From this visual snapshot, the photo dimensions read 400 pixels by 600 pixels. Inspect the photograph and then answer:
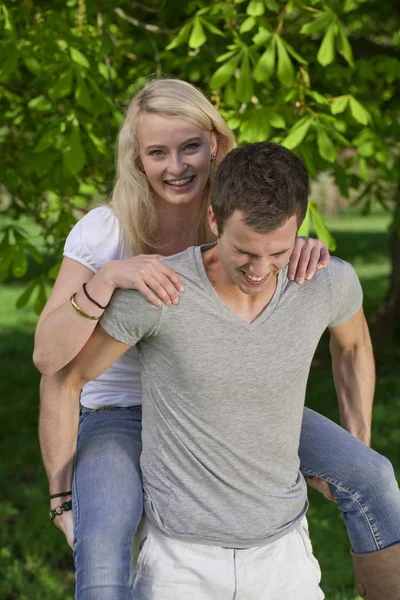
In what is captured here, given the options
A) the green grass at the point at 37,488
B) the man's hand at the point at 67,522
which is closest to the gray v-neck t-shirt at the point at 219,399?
the man's hand at the point at 67,522

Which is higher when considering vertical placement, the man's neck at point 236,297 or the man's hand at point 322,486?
the man's neck at point 236,297

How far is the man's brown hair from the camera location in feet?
7.10

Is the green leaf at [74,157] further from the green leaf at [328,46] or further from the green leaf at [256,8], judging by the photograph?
the green leaf at [328,46]

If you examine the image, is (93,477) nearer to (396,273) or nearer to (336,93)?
(336,93)

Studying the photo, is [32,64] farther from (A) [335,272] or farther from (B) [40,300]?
(A) [335,272]

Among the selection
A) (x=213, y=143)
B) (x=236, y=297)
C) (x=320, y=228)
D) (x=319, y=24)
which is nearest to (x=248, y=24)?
(x=319, y=24)

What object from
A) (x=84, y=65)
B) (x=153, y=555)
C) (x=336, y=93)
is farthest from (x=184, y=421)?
(x=336, y=93)

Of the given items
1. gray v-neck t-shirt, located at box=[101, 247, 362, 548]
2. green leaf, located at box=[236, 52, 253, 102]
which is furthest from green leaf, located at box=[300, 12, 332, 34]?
gray v-neck t-shirt, located at box=[101, 247, 362, 548]

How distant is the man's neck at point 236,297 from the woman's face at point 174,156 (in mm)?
431

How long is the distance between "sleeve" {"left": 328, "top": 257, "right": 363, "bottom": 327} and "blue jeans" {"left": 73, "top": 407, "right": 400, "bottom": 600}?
1.23 feet

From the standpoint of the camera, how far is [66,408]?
2531 mm

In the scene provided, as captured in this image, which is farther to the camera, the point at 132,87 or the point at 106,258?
the point at 132,87

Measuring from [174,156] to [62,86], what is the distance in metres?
1.29

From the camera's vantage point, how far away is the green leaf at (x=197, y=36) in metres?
3.95
